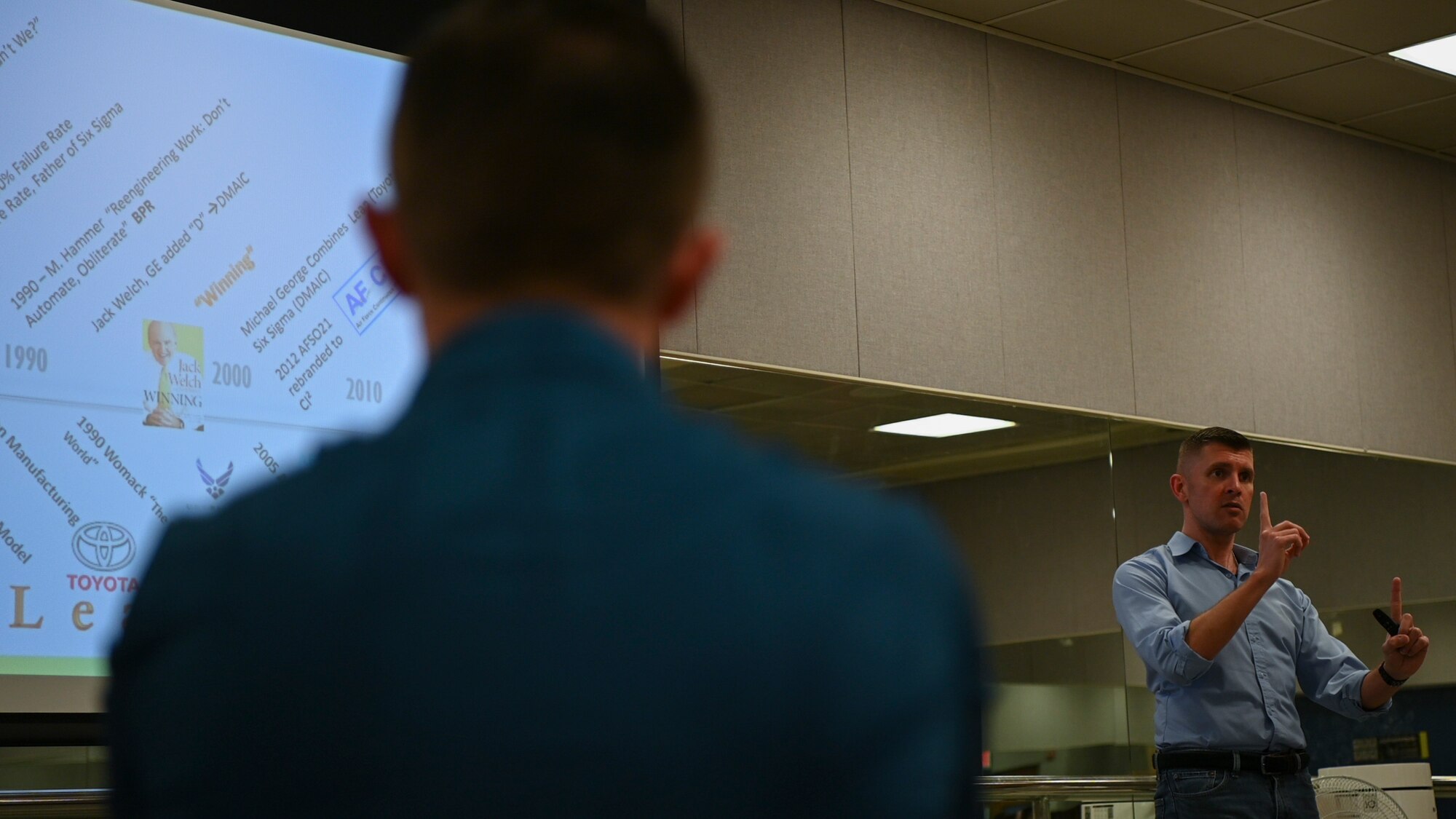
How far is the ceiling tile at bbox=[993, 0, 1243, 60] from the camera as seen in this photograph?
5.04 metres

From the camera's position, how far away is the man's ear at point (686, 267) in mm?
639

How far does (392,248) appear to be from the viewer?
646mm

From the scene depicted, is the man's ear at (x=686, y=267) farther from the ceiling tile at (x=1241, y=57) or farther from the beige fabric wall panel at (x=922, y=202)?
the ceiling tile at (x=1241, y=57)

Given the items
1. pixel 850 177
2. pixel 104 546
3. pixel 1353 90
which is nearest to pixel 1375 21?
pixel 1353 90

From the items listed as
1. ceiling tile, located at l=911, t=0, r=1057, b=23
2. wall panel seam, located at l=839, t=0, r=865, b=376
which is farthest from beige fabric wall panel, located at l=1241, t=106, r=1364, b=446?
wall panel seam, located at l=839, t=0, r=865, b=376

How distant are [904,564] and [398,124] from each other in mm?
267

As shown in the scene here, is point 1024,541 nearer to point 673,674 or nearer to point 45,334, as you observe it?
point 45,334

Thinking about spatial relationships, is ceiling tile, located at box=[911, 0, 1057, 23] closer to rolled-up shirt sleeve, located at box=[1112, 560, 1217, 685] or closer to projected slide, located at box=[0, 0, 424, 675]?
rolled-up shirt sleeve, located at box=[1112, 560, 1217, 685]

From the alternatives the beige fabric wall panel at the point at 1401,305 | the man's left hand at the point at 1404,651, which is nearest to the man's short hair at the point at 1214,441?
the man's left hand at the point at 1404,651

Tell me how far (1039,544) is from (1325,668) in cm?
131

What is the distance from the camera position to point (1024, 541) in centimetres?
492

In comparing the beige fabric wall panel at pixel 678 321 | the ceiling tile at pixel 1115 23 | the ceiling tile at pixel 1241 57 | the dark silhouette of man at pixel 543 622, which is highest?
the ceiling tile at pixel 1115 23

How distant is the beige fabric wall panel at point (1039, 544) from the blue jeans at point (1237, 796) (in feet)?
4.15

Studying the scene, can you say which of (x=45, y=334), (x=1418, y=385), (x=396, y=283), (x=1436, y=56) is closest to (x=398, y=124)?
(x=396, y=283)
